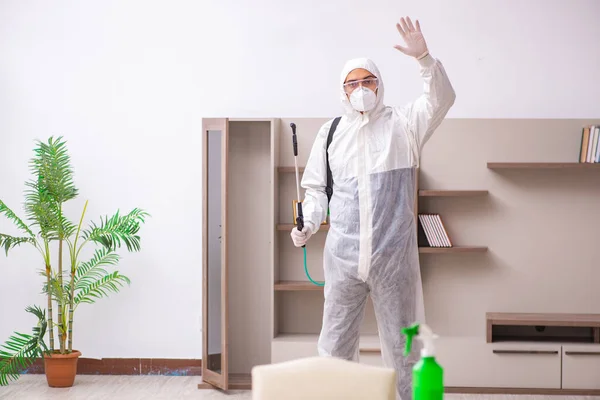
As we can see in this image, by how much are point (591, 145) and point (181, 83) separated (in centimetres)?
257

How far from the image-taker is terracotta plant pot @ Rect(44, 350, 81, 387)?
451cm

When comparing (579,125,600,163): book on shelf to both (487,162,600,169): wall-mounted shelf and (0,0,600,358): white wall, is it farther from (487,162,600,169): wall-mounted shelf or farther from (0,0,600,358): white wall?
(0,0,600,358): white wall

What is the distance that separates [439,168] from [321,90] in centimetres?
90

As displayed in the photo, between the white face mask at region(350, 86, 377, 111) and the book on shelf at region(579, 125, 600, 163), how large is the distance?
6.72 ft

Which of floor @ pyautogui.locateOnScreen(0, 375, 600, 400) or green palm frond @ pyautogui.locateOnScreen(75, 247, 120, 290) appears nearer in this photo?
floor @ pyautogui.locateOnScreen(0, 375, 600, 400)

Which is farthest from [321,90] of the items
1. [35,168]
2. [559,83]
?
[35,168]

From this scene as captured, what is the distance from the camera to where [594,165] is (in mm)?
4367

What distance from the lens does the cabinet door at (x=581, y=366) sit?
Answer: 170 inches

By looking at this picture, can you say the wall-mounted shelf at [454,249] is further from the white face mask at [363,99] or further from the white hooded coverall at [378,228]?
the white face mask at [363,99]

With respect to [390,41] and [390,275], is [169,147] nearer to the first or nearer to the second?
[390,41]

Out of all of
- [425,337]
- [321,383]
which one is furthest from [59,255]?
[425,337]

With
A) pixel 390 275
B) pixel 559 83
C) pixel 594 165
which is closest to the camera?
pixel 390 275

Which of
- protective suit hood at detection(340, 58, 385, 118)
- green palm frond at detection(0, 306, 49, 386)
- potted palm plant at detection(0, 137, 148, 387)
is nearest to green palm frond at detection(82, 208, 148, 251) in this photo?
potted palm plant at detection(0, 137, 148, 387)

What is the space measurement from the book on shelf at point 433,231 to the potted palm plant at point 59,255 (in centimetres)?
173
